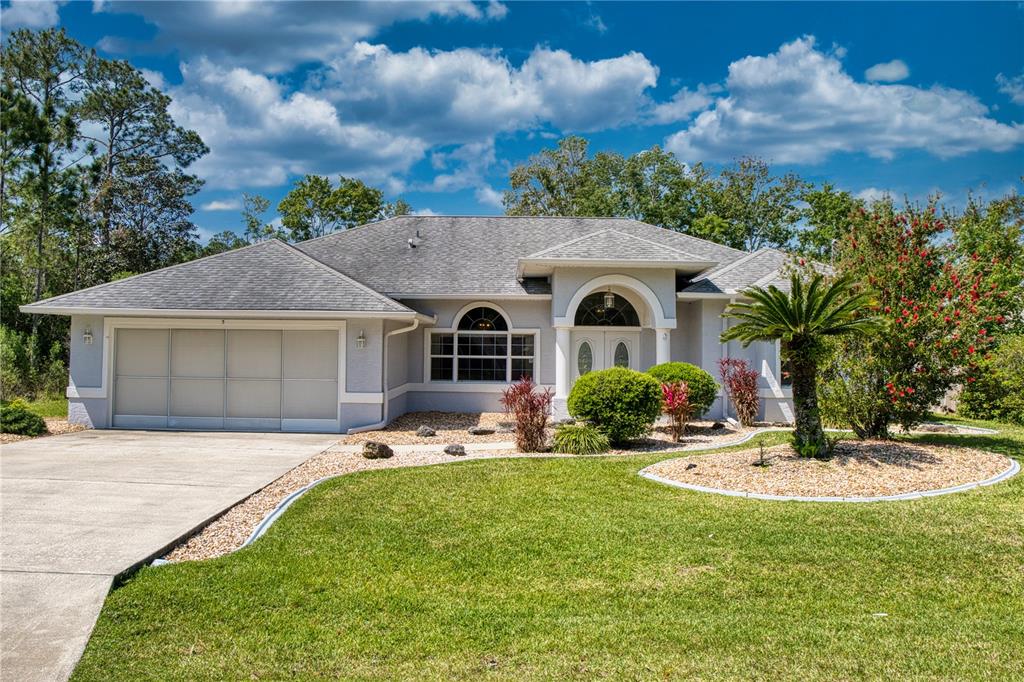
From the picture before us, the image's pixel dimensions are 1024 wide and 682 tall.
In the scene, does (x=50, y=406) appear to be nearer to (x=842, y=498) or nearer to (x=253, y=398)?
(x=253, y=398)

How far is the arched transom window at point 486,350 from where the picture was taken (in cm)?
1895

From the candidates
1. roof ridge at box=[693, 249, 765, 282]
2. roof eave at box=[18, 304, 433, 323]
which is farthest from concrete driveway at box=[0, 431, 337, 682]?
roof ridge at box=[693, 249, 765, 282]

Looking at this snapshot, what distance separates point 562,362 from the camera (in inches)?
670

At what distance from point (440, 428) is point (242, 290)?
589cm

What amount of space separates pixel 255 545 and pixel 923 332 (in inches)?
420

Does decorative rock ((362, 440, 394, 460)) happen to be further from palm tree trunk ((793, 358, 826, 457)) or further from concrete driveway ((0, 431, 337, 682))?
palm tree trunk ((793, 358, 826, 457))

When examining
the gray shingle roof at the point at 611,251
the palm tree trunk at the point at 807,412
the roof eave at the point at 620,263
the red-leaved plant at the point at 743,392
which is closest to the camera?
the palm tree trunk at the point at 807,412

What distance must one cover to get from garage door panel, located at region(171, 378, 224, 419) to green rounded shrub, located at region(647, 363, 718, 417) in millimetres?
10649

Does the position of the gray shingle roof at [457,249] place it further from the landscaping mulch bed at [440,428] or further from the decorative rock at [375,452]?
the decorative rock at [375,452]

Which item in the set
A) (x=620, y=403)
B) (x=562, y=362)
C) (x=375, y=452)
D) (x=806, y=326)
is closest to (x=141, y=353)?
(x=375, y=452)

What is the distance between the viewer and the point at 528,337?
19.1 meters

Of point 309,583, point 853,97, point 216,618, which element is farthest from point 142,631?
point 853,97

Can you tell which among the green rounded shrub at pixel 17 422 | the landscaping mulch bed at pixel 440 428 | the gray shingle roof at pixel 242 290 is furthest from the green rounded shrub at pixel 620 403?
the green rounded shrub at pixel 17 422

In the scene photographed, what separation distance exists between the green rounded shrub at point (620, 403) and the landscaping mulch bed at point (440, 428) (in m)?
2.50
